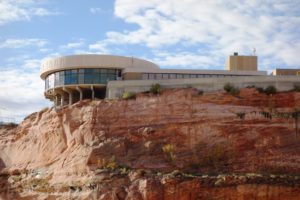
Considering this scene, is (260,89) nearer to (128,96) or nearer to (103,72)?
(128,96)

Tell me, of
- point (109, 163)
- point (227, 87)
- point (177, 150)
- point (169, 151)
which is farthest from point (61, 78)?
point (227, 87)

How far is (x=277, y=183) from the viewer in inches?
1366

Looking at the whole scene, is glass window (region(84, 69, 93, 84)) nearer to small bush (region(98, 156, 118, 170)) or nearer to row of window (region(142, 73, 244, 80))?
row of window (region(142, 73, 244, 80))

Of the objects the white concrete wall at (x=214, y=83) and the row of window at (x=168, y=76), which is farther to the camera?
the row of window at (x=168, y=76)

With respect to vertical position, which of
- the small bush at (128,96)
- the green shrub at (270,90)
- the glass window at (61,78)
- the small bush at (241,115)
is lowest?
the small bush at (241,115)

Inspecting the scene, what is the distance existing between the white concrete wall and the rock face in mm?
1024

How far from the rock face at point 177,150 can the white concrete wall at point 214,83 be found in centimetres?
102

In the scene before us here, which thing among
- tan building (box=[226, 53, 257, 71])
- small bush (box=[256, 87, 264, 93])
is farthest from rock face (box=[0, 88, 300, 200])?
tan building (box=[226, 53, 257, 71])

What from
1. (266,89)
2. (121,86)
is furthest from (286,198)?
(121,86)

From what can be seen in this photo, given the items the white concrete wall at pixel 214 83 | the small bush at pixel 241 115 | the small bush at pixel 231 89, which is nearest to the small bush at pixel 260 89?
the white concrete wall at pixel 214 83

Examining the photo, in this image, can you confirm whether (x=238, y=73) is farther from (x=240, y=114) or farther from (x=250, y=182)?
(x=250, y=182)

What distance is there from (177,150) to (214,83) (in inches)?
201

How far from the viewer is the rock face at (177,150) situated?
35.3 metres

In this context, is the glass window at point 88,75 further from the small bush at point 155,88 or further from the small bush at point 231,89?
the small bush at point 231,89
